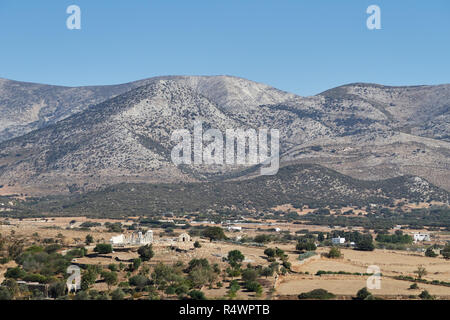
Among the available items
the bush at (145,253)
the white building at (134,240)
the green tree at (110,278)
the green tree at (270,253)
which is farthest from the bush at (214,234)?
the green tree at (110,278)

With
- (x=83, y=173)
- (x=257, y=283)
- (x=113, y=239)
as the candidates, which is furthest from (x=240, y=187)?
(x=257, y=283)

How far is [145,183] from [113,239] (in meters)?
91.4

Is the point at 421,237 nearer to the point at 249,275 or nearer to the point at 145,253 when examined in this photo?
the point at 249,275

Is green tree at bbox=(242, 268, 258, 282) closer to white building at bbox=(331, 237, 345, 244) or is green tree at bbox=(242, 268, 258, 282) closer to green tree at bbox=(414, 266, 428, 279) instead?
green tree at bbox=(414, 266, 428, 279)

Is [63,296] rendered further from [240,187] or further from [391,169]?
[391,169]

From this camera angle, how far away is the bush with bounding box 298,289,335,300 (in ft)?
180

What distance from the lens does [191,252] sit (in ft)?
251

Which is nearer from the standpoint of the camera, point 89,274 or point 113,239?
point 89,274

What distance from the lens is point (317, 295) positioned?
182ft

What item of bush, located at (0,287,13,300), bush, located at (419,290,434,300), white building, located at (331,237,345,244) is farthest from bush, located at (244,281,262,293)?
white building, located at (331,237,345,244)

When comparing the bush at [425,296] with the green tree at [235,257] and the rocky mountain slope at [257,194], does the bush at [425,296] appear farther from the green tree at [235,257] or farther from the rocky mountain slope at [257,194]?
the rocky mountain slope at [257,194]

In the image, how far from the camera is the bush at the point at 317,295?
54781mm

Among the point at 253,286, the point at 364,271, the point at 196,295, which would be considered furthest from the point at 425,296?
the point at 196,295

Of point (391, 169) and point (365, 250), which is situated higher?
point (391, 169)
